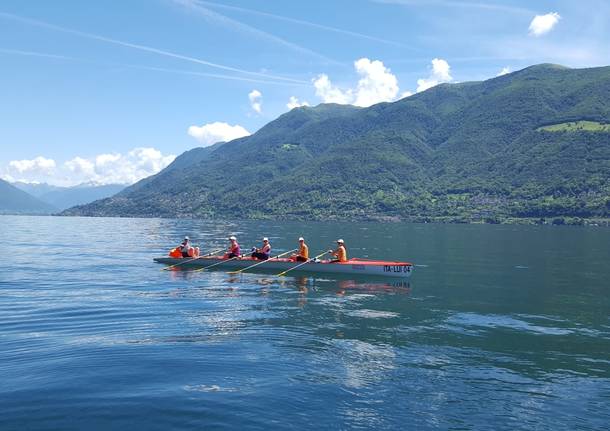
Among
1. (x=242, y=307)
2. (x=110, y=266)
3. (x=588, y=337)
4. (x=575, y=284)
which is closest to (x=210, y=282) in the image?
(x=242, y=307)

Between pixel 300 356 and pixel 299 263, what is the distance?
2160 cm

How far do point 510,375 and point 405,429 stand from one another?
5.90 m

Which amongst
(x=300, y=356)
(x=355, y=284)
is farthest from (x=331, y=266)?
(x=300, y=356)

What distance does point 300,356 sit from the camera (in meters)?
17.9

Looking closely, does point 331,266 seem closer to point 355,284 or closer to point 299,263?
point 299,263

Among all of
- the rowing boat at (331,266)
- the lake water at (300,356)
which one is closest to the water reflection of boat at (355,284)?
the lake water at (300,356)

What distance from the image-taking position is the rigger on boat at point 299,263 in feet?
123

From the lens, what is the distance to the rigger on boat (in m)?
37.6

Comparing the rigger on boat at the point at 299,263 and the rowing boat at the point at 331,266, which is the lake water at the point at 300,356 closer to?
the rowing boat at the point at 331,266

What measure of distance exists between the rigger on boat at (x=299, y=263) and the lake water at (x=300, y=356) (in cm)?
255

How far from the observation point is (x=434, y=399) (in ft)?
46.0

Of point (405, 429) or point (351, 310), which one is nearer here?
point (405, 429)

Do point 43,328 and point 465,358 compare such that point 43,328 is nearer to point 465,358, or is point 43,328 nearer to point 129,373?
point 129,373

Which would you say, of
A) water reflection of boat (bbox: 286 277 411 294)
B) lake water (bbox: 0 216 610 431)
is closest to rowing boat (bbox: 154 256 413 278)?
water reflection of boat (bbox: 286 277 411 294)
